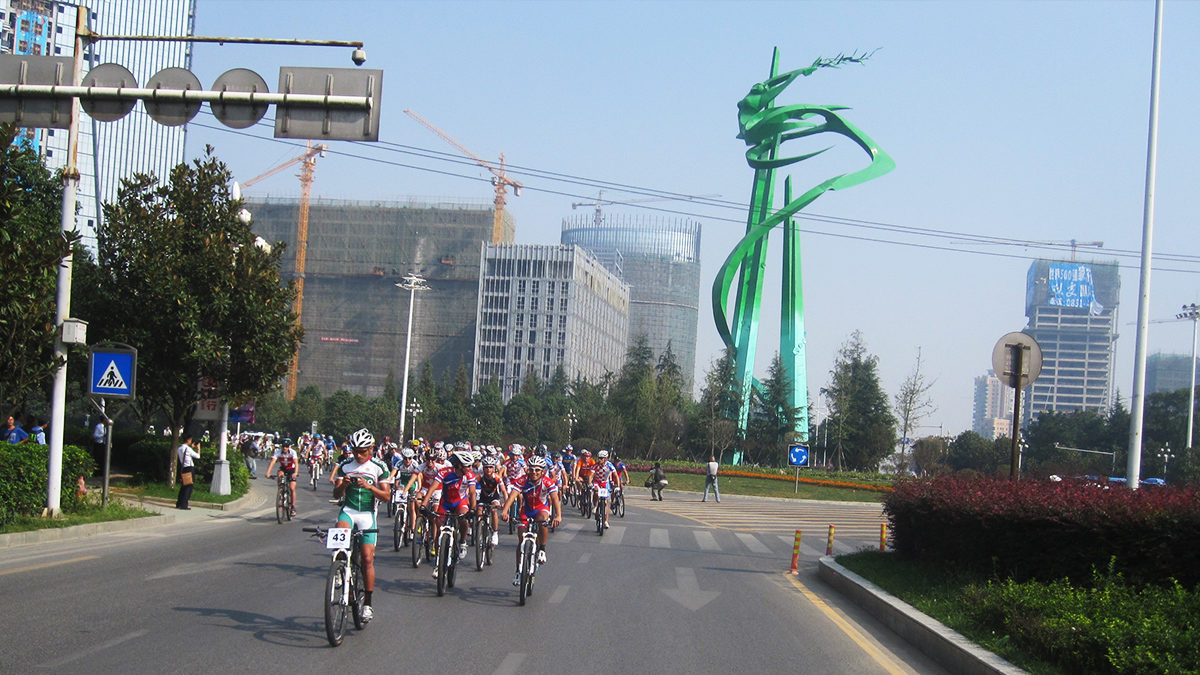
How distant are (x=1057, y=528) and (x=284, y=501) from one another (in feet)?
55.5

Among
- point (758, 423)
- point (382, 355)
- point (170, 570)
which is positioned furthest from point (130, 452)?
point (382, 355)

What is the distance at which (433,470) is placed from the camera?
15.5 m

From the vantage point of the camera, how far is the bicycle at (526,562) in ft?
41.3

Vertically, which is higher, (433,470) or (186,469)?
(433,470)

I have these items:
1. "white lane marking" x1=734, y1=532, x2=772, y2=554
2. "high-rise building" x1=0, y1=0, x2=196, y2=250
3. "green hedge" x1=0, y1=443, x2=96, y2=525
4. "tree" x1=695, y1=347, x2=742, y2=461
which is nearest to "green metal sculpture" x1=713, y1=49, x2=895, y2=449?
"tree" x1=695, y1=347, x2=742, y2=461

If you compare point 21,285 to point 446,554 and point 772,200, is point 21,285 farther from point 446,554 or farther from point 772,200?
point 772,200

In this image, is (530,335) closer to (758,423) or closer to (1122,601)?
(758,423)

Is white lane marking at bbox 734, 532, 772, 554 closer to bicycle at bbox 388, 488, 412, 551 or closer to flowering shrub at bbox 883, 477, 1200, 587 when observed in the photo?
flowering shrub at bbox 883, 477, 1200, 587

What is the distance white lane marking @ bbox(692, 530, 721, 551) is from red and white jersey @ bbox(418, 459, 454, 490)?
7193 millimetres

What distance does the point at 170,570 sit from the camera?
46.0 feet

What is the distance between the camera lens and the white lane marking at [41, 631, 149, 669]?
315 inches

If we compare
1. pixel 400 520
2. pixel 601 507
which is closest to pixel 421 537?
pixel 400 520

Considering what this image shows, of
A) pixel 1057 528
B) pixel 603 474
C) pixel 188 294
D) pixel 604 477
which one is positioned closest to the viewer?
pixel 1057 528

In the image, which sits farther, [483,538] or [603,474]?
[603,474]
